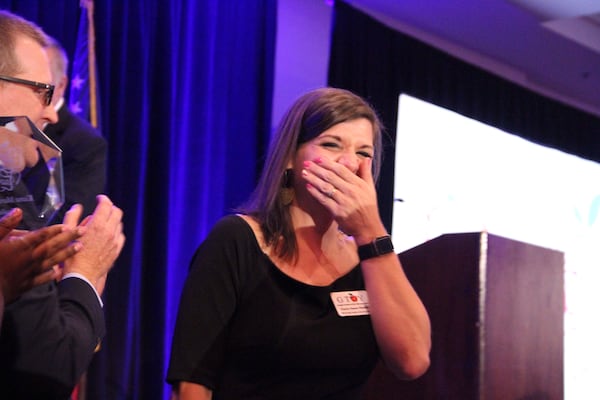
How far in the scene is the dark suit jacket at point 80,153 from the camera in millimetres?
2527

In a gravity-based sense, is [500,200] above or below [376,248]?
above

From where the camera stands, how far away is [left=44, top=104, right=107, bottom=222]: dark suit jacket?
8.29 feet

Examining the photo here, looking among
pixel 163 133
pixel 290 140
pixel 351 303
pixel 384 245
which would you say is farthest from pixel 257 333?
pixel 163 133

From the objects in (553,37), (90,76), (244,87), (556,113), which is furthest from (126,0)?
(556,113)

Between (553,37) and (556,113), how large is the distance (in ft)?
4.02

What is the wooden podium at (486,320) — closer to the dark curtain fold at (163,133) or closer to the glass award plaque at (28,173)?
the glass award plaque at (28,173)

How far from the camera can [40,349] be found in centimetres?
111

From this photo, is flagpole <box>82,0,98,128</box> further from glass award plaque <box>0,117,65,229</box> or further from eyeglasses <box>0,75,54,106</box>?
glass award plaque <box>0,117,65,229</box>

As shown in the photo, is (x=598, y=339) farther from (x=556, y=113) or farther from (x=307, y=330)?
(x=307, y=330)

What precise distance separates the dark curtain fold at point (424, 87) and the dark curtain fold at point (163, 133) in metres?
0.79

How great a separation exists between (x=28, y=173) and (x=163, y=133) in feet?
9.45

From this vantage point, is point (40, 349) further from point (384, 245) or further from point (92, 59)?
point (92, 59)

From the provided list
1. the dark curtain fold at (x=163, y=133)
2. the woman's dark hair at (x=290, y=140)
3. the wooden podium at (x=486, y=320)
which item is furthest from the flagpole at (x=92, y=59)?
the wooden podium at (x=486, y=320)

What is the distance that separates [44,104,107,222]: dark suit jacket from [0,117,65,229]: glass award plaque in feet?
4.55
